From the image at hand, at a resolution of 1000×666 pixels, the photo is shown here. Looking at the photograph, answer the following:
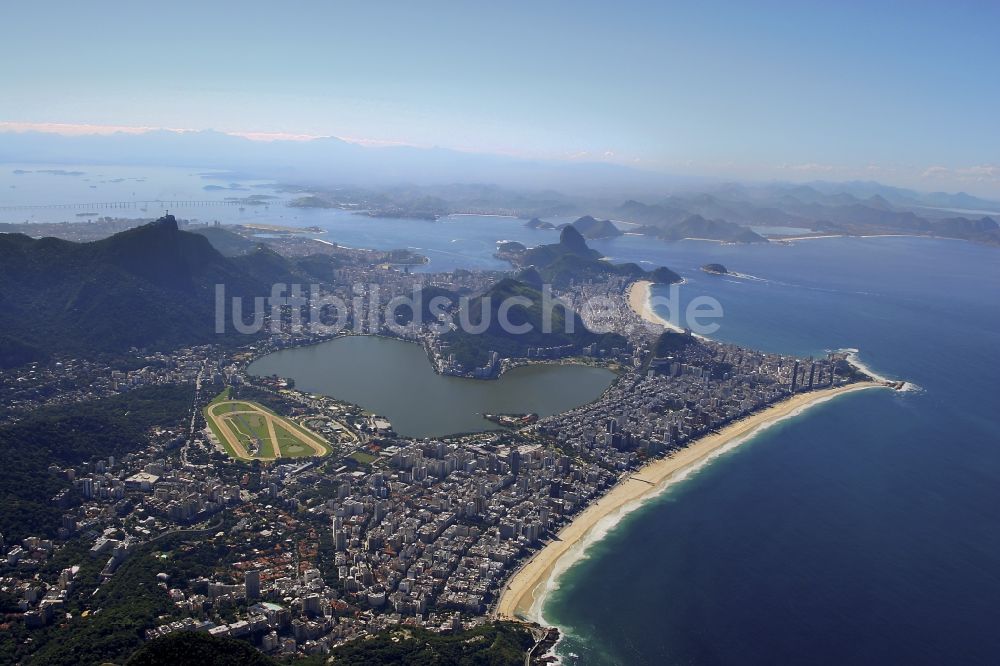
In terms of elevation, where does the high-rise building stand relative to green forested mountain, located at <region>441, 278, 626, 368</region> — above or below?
below

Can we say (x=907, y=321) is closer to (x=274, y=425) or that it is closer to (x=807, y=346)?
(x=807, y=346)

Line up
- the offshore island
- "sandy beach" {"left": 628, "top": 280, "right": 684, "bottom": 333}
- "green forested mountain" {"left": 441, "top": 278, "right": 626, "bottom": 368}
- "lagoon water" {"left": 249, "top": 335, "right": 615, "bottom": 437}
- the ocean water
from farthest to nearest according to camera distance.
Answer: "sandy beach" {"left": 628, "top": 280, "right": 684, "bottom": 333} → "green forested mountain" {"left": 441, "top": 278, "right": 626, "bottom": 368} → "lagoon water" {"left": 249, "top": 335, "right": 615, "bottom": 437} → the offshore island → the ocean water

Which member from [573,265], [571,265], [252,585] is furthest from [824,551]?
[573,265]

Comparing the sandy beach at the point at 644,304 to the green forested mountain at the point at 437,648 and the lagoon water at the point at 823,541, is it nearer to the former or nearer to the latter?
the lagoon water at the point at 823,541

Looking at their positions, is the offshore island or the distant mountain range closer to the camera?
the offshore island

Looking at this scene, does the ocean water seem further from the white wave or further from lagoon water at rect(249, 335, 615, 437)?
lagoon water at rect(249, 335, 615, 437)

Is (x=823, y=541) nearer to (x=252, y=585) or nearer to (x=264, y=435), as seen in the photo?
(x=252, y=585)

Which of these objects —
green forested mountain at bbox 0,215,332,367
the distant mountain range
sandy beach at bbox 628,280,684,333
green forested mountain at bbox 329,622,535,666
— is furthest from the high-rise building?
the distant mountain range
